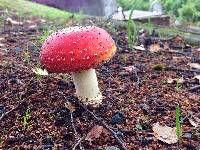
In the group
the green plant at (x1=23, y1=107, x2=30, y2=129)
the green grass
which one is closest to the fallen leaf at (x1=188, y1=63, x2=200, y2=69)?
the green plant at (x1=23, y1=107, x2=30, y2=129)

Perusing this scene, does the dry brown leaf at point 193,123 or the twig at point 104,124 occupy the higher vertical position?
the twig at point 104,124

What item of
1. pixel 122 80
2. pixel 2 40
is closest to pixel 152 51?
pixel 122 80

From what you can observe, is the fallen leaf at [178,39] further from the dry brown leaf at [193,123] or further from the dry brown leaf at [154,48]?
the dry brown leaf at [193,123]

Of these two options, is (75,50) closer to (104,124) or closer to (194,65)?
(104,124)

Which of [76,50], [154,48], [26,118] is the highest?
[76,50]

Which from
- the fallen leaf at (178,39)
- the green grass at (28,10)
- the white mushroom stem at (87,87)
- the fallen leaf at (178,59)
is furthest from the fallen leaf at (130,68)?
the green grass at (28,10)

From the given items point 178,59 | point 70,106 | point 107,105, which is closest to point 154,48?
point 178,59
